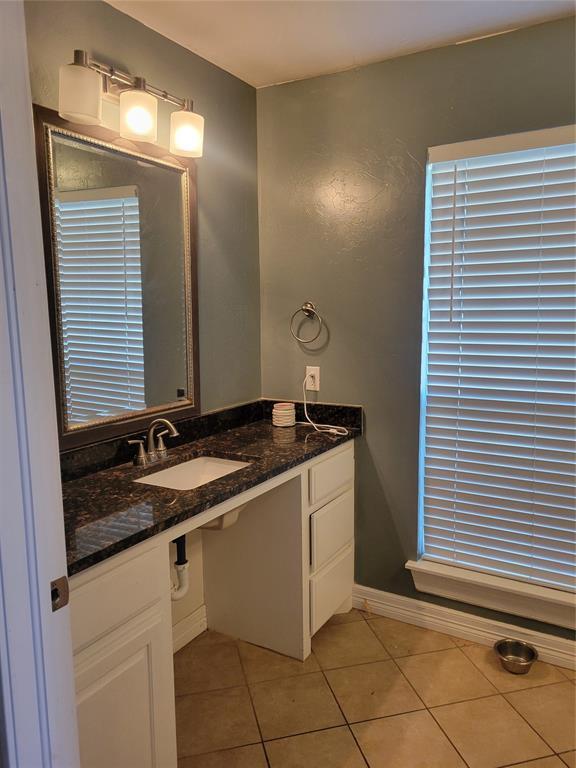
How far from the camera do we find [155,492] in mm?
1663

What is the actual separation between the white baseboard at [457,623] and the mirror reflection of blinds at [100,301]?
4.66 ft

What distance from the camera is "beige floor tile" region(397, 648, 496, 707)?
2031 mm

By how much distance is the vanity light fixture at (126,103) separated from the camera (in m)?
1.64

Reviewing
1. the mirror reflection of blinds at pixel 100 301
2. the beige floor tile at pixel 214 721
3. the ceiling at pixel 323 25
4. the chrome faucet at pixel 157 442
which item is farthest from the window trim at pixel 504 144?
the beige floor tile at pixel 214 721

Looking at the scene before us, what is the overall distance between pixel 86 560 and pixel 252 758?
1.03 m

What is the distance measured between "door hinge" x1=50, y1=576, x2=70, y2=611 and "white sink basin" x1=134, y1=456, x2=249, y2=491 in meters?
0.98

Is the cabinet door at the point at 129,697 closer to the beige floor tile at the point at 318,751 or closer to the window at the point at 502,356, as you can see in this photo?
the beige floor tile at the point at 318,751

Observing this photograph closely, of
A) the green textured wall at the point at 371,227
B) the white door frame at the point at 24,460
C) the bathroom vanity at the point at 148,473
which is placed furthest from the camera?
the green textured wall at the point at 371,227

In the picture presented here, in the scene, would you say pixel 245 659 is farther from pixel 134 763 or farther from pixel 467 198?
pixel 467 198

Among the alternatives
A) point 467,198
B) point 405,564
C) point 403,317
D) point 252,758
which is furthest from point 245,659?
point 467,198

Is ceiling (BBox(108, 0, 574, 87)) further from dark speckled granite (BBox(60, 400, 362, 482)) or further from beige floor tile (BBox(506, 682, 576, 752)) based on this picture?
beige floor tile (BBox(506, 682, 576, 752))

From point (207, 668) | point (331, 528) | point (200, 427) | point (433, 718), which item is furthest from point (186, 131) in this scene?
point (433, 718)

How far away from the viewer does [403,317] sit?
7.77 feet

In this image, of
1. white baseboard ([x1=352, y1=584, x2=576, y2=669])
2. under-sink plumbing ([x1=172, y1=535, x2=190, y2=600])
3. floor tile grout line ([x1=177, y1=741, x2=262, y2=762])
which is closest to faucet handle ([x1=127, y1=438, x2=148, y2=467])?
under-sink plumbing ([x1=172, y1=535, x2=190, y2=600])
